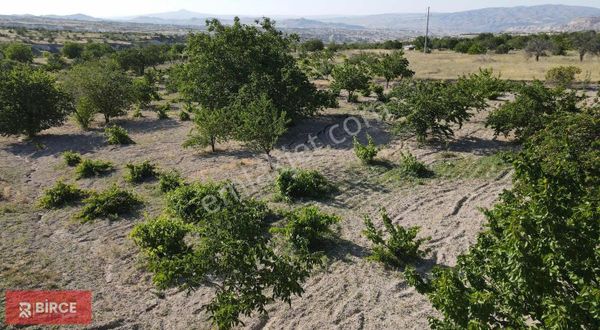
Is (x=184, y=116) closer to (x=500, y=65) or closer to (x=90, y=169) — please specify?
(x=90, y=169)

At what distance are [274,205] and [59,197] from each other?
6.53 meters

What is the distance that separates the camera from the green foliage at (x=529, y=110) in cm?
1555

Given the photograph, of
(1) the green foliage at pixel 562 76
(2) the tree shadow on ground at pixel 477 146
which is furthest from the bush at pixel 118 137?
(1) the green foliage at pixel 562 76

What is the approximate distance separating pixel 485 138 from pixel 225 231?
48.6 feet

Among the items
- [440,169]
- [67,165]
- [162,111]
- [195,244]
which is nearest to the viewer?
[195,244]

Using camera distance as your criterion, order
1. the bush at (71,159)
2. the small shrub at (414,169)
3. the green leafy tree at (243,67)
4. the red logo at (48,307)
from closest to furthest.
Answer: the red logo at (48,307)
the small shrub at (414,169)
the bush at (71,159)
the green leafy tree at (243,67)

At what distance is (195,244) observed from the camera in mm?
10375

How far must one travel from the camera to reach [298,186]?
42.6 ft

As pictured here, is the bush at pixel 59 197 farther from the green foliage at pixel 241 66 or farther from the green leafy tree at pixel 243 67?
the green foliage at pixel 241 66

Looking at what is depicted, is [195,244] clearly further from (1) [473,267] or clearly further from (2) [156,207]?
(1) [473,267]

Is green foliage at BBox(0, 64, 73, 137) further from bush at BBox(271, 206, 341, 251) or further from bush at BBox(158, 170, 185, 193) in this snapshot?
bush at BBox(271, 206, 341, 251)

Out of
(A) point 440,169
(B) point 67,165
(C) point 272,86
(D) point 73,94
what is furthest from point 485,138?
(D) point 73,94

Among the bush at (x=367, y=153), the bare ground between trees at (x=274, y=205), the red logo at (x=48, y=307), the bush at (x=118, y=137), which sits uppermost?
the bush at (x=367, y=153)

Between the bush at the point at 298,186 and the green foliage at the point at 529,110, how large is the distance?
25.5ft
